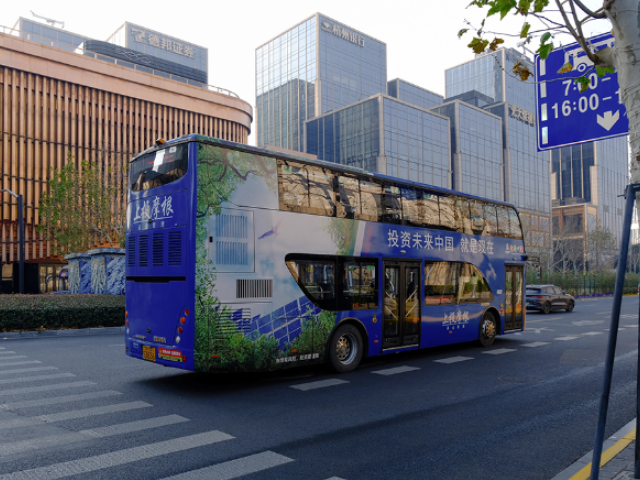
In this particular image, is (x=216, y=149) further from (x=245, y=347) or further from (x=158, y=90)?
(x=158, y=90)

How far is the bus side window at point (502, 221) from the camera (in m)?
14.4

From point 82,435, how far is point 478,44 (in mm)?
5820

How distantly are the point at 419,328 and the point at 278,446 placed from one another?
656 centimetres

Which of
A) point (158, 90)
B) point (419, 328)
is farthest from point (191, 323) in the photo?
point (158, 90)

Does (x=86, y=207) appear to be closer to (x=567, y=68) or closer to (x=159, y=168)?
(x=159, y=168)

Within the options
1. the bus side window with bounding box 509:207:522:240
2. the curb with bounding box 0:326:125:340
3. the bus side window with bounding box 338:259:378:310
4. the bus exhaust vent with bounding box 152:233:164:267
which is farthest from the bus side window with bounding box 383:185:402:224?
the curb with bounding box 0:326:125:340

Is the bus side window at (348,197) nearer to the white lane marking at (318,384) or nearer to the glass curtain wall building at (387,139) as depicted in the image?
the white lane marking at (318,384)

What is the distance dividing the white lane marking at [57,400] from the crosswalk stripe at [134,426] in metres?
1.64

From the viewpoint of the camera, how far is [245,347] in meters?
8.29

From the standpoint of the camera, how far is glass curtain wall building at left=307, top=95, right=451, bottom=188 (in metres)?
72.2

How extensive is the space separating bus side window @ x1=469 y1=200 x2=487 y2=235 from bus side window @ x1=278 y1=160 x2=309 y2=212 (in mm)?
5633

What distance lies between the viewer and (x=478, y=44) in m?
4.89

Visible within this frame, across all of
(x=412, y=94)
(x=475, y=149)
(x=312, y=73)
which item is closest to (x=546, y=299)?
(x=475, y=149)

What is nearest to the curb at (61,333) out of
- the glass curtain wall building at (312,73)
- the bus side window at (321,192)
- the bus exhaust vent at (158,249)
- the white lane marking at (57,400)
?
the white lane marking at (57,400)
